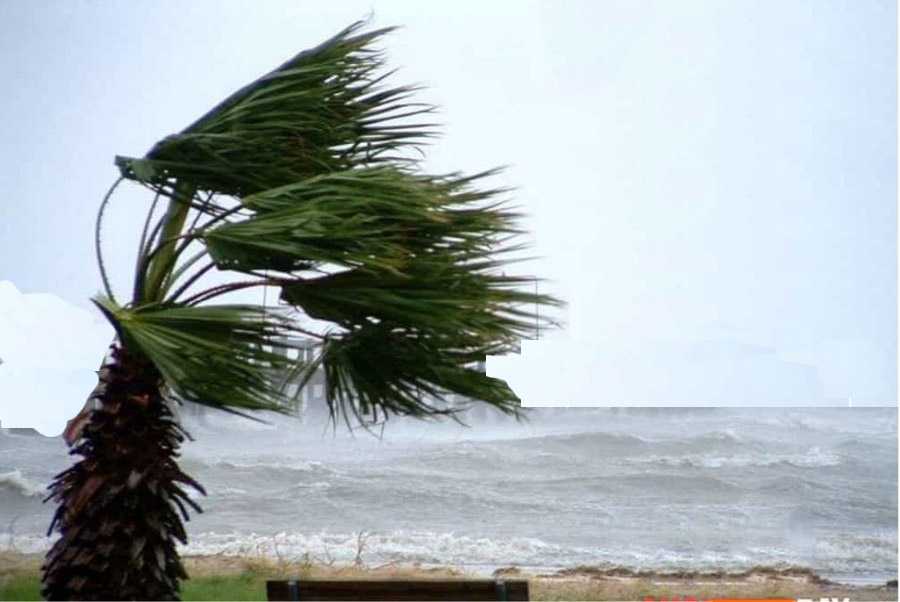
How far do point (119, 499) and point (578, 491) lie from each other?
2.82 meters

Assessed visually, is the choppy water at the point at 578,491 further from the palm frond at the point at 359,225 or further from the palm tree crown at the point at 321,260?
the palm frond at the point at 359,225

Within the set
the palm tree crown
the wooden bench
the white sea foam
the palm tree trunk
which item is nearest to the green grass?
the white sea foam

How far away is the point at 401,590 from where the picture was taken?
16.3 feet

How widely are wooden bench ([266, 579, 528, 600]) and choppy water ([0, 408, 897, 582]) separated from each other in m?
1.56

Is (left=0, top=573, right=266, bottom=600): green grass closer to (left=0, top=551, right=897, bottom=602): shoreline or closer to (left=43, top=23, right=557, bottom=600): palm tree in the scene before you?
(left=0, top=551, right=897, bottom=602): shoreline

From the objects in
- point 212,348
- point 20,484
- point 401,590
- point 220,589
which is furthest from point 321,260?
point 20,484

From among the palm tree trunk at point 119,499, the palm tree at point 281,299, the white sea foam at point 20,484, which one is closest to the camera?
the palm tree at point 281,299

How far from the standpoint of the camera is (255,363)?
4.61 m

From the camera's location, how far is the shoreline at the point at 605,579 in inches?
256

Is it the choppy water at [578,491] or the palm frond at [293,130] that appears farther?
the choppy water at [578,491]

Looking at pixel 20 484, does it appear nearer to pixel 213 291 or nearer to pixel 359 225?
pixel 213 291

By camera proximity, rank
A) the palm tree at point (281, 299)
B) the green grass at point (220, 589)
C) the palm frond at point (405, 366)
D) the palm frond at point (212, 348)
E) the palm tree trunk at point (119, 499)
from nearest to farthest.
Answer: the palm frond at point (212, 348) → the palm tree at point (281, 299) → the palm frond at point (405, 366) → the palm tree trunk at point (119, 499) → the green grass at point (220, 589)

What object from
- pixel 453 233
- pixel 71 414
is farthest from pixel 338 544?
pixel 453 233

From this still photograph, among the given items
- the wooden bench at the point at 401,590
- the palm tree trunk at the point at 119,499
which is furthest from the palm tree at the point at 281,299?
the wooden bench at the point at 401,590
